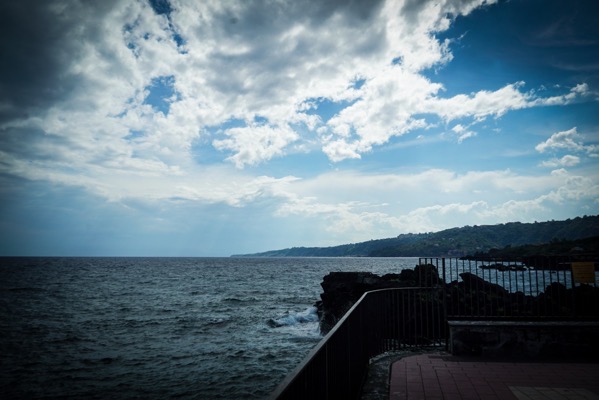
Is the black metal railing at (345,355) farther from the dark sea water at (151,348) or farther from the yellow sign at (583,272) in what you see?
the dark sea water at (151,348)

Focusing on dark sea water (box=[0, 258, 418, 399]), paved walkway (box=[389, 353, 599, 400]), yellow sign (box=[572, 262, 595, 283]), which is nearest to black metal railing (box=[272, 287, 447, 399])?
paved walkway (box=[389, 353, 599, 400])

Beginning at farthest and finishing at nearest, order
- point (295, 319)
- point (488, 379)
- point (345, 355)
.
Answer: point (295, 319) < point (488, 379) < point (345, 355)

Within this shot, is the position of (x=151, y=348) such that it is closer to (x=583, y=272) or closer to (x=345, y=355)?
(x=345, y=355)

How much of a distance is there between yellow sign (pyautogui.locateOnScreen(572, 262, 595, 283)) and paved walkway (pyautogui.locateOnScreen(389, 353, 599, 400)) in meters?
1.71

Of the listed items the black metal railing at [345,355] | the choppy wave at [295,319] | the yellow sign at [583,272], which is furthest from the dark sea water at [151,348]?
the yellow sign at [583,272]

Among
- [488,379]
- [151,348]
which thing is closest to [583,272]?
[488,379]

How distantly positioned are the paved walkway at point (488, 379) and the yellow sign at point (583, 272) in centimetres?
171

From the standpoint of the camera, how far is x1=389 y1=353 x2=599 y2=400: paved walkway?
5305mm

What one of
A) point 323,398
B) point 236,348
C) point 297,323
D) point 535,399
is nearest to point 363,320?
point 535,399

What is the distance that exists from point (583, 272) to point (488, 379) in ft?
12.0

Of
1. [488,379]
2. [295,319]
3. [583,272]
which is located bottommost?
[295,319]

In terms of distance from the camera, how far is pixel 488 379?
5949 millimetres

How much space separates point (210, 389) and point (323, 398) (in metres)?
11.1

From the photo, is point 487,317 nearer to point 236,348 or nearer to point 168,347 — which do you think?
point 236,348
